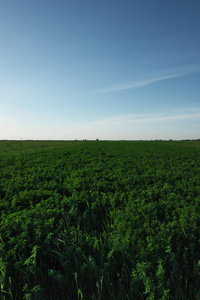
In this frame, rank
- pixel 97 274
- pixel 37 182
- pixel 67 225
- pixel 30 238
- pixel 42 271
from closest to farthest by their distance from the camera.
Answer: pixel 97 274, pixel 42 271, pixel 30 238, pixel 67 225, pixel 37 182

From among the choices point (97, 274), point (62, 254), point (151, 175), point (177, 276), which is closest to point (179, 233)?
point (177, 276)

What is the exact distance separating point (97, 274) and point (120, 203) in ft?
9.32

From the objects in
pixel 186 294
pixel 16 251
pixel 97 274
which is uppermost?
pixel 16 251

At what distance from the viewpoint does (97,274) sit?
113 inches

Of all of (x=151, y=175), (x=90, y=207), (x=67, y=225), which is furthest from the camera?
(x=151, y=175)

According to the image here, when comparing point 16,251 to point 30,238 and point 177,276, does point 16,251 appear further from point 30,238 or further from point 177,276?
point 177,276

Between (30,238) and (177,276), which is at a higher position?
(30,238)

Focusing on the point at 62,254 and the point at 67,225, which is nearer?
the point at 62,254

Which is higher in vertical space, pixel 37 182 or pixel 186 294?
pixel 37 182

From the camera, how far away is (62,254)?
3.18 m

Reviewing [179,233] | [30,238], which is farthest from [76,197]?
[179,233]

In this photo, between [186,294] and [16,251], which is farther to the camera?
[16,251]

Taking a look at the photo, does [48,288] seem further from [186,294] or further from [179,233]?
[179,233]

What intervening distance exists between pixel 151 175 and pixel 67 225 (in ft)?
18.4
